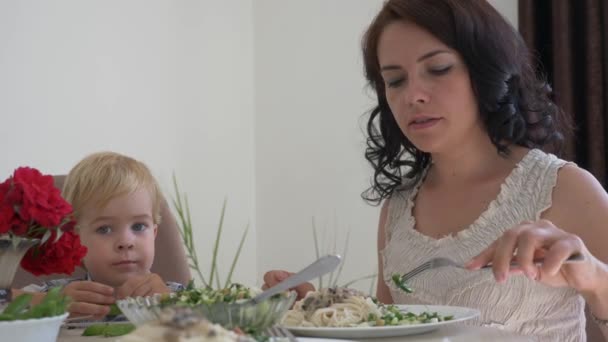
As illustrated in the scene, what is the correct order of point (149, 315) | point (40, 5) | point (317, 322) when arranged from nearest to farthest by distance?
point (149, 315) < point (317, 322) < point (40, 5)

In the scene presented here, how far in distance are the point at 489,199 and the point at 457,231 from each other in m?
0.09

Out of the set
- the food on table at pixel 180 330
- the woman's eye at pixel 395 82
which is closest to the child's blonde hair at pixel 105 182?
the woman's eye at pixel 395 82

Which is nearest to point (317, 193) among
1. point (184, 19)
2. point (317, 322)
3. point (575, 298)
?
point (184, 19)

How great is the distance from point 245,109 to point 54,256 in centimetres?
297

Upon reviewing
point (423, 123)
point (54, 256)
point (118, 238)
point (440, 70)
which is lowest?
point (118, 238)

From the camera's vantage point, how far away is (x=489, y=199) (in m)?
1.75

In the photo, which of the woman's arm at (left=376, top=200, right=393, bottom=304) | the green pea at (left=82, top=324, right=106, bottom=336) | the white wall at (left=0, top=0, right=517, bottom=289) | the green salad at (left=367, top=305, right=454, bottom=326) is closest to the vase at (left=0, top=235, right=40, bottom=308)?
the green pea at (left=82, top=324, right=106, bottom=336)

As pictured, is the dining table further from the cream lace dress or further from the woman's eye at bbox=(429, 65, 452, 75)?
the woman's eye at bbox=(429, 65, 452, 75)

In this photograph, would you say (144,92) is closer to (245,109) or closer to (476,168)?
(245,109)

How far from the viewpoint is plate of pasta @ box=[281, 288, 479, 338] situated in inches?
39.8

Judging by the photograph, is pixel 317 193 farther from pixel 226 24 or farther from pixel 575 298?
pixel 575 298

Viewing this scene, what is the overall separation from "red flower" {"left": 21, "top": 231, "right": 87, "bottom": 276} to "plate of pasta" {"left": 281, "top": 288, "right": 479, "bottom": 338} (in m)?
0.28

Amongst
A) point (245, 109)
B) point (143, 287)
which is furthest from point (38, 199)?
point (245, 109)

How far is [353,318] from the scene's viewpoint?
1.07 m
